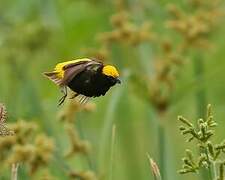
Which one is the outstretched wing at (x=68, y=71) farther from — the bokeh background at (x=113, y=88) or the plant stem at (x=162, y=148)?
the plant stem at (x=162, y=148)

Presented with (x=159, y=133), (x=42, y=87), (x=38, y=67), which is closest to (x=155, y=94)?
(x=159, y=133)

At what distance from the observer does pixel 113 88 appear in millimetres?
3666

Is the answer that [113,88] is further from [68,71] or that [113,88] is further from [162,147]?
[68,71]

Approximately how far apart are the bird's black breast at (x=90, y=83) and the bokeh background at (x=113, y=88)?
44cm

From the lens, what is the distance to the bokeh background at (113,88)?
271 cm

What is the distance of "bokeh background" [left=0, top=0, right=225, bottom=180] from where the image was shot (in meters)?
2.71

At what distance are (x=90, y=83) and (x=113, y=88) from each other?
1.94 metres

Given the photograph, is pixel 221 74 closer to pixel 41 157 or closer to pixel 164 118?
pixel 164 118

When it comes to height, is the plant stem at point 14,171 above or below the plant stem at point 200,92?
below

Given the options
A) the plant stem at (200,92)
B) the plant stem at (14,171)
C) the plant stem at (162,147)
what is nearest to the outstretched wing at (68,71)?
the plant stem at (14,171)

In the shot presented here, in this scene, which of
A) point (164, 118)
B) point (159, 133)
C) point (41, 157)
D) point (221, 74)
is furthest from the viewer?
point (221, 74)

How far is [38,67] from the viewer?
5.38m

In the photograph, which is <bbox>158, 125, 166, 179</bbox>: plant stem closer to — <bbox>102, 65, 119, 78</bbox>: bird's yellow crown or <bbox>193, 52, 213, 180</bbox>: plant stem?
<bbox>193, 52, 213, 180</bbox>: plant stem

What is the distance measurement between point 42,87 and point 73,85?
333 centimetres
